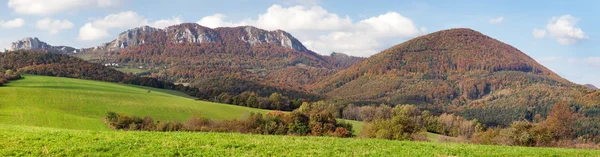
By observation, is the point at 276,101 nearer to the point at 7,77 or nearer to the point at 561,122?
the point at 7,77

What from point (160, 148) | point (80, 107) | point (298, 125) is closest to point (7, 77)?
point (80, 107)

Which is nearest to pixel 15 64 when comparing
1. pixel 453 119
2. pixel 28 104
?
pixel 28 104

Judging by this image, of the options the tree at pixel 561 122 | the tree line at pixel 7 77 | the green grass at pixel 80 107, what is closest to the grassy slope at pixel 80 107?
the green grass at pixel 80 107

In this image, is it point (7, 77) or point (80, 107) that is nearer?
point (80, 107)

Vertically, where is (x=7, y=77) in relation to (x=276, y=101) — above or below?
above

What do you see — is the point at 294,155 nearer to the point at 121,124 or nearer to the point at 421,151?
the point at 421,151

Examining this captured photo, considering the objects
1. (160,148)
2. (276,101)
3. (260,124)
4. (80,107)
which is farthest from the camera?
(276,101)

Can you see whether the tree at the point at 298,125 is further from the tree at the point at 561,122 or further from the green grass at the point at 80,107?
the tree at the point at 561,122

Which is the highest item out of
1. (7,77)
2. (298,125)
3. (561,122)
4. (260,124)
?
(7,77)

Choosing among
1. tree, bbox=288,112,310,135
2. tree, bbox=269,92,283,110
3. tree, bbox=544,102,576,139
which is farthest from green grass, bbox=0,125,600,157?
tree, bbox=269,92,283,110

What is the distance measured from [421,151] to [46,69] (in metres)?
176

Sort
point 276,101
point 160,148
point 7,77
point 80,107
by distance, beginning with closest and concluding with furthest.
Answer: point 160,148
point 80,107
point 7,77
point 276,101

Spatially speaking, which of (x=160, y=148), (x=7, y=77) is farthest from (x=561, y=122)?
(x=7, y=77)

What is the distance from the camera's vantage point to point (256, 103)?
409 ft
